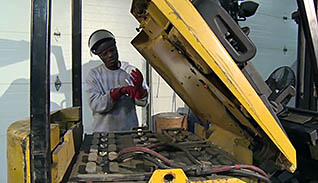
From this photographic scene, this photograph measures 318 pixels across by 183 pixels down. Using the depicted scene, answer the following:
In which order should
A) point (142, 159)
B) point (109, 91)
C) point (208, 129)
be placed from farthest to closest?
1. point (109, 91)
2. point (208, 129)
3. point (142, 159)

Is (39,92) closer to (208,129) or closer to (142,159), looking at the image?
(142,159)

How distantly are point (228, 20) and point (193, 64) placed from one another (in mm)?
261

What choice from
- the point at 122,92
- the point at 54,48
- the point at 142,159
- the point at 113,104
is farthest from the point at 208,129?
the point at 54,48

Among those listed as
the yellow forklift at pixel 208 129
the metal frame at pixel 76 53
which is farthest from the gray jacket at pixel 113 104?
the yellow forklift at pixel 208 129

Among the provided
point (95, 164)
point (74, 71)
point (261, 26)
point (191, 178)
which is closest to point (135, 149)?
point (95, 164)

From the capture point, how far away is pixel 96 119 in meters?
2.59

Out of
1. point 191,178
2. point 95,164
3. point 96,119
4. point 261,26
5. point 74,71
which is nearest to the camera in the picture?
point 191,178

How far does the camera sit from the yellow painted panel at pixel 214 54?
882mm

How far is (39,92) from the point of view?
0.83 metres

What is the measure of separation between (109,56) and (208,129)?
119 centimetres

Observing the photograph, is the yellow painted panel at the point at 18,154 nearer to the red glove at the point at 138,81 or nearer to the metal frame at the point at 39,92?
the metal frame at the point at 39,92

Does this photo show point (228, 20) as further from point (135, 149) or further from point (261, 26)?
point (261, 26)

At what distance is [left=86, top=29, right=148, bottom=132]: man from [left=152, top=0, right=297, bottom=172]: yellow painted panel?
1371 mm

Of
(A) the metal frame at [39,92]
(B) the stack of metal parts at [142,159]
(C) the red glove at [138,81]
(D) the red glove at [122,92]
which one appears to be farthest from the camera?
(D) the red glove at [122,92]
